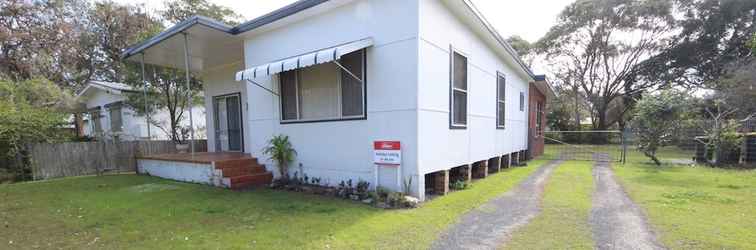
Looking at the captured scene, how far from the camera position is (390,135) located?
4363 mm

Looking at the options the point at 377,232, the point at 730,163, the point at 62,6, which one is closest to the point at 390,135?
the point at 377,232

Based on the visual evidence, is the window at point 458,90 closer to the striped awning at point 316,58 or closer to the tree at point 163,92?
the striped awning at point 316,58

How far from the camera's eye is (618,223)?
3371 mm

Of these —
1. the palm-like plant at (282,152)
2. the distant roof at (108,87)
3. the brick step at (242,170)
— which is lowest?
the brick step at (242,170)

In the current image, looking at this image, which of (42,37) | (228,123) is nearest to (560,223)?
(228,123)

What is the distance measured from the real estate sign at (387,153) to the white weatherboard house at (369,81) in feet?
0.08

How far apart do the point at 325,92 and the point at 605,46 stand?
23852 millimetres

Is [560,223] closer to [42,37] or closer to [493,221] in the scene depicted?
[493,221]

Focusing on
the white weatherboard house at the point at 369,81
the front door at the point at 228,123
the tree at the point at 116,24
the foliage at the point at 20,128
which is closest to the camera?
the white weatherboard house at the point at 369,81

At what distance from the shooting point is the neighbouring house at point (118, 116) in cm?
1192

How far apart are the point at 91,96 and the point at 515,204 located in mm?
19836

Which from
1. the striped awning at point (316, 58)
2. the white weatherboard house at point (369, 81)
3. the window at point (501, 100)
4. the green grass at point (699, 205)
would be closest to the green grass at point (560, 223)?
the green grass at point (699, 205)

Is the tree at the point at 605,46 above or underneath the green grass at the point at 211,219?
above

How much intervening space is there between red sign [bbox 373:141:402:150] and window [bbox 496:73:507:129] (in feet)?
14.1
